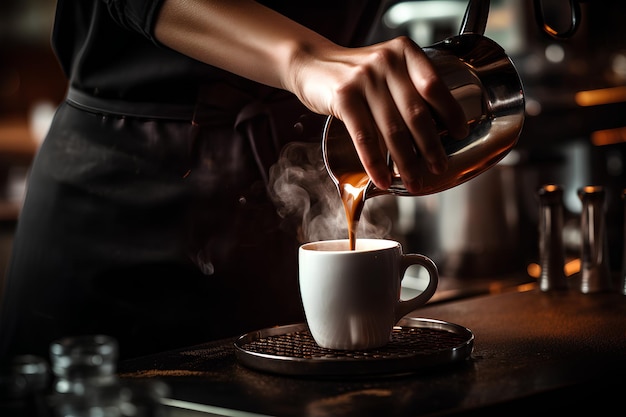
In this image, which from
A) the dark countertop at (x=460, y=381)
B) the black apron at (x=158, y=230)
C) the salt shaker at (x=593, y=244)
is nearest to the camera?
the dark countertop at (x=460, y=381)

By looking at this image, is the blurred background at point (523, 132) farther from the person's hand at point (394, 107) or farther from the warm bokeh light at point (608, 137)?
the person's hand at point (394, 107)

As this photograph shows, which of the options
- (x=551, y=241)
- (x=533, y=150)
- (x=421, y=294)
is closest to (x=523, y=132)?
(x=533, y=150)

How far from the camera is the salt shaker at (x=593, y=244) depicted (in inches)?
63.8

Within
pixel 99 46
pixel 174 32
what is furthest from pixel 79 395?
pixel 99 46

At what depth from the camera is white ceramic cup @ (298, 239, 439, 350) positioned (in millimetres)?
1166

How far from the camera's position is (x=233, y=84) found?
5.06 ft

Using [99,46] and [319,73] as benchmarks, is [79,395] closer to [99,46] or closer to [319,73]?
[319,73]

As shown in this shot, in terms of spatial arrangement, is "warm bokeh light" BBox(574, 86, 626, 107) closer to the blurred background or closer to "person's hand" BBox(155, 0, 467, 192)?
the blurred background

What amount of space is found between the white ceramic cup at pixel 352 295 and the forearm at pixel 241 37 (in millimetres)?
222

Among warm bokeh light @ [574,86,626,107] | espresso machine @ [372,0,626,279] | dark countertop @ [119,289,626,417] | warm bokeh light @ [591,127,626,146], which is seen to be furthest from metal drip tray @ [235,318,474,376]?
warm bokeh light @ [574,86,626,107]

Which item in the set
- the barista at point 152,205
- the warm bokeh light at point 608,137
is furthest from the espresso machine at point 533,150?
the barista at point 152,205

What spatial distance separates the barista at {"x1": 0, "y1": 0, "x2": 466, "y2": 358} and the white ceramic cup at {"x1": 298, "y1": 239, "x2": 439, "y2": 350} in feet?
1.14

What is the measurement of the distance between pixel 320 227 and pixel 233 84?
0.29 m

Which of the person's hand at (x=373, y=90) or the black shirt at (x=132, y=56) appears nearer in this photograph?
the person's hand at (x=373, y=90)
